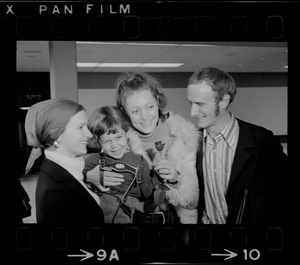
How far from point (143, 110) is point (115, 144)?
26cm

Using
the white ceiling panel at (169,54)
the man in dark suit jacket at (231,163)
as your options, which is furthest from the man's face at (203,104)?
the white ceiling panel at (169,54)

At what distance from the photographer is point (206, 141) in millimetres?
2359

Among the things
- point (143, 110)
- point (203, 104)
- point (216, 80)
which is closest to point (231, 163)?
point (203, 104)

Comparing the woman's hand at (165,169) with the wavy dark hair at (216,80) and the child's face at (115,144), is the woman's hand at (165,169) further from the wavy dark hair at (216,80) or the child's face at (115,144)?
the wavy dark hair at (216,80)

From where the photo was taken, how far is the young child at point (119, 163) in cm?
230

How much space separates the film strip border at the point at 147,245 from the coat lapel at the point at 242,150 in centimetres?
35

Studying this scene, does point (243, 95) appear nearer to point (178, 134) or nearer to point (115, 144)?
point (178, 134)

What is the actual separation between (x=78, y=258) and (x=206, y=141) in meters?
1.06

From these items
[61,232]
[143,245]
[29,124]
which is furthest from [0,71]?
[143,245]

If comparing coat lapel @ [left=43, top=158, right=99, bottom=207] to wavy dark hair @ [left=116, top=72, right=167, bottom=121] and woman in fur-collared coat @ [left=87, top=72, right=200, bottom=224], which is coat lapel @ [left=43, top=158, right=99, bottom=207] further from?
wavy dark hair @ [left=116, top=72, right=167, bottom=121]

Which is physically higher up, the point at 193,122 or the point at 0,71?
the point at 0,71
